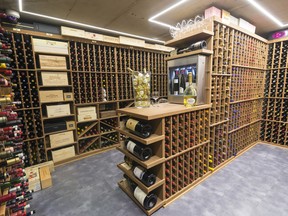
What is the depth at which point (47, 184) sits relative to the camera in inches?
87.0

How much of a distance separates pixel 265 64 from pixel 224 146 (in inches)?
90.0

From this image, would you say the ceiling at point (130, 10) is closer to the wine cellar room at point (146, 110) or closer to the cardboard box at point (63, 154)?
the wine cellar room at point (146, 110)

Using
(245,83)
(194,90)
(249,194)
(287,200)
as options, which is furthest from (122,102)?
(287,200)

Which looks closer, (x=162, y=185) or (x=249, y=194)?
(x=162, y=185)

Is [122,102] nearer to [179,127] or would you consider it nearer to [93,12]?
[93,12]

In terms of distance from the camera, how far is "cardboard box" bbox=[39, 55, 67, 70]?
2.63 meters

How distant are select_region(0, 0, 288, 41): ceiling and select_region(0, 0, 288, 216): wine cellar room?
0.02m

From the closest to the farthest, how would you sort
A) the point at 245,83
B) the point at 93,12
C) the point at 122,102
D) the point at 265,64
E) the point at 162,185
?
1. the point at 162,185
2. the point at 93,12
3. the point at 245,83
4. the point at 265,64
5. the point at 122,102

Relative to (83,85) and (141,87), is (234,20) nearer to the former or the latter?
(141,87)

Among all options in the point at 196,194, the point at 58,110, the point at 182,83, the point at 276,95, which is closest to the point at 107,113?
the point at 58,110

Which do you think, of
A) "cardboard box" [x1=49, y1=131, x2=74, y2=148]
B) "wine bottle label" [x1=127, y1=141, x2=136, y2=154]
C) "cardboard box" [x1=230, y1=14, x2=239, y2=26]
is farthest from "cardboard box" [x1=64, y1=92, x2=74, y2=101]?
"cardboard box" [x1=230, y1=14, x2=239, y2=26]

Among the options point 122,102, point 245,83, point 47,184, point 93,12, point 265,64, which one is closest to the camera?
point 47,184

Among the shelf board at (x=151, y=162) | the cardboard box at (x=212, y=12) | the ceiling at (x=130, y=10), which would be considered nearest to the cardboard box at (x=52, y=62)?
the ceiling at (x=130, y=10)

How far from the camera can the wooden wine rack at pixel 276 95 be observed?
318cm
